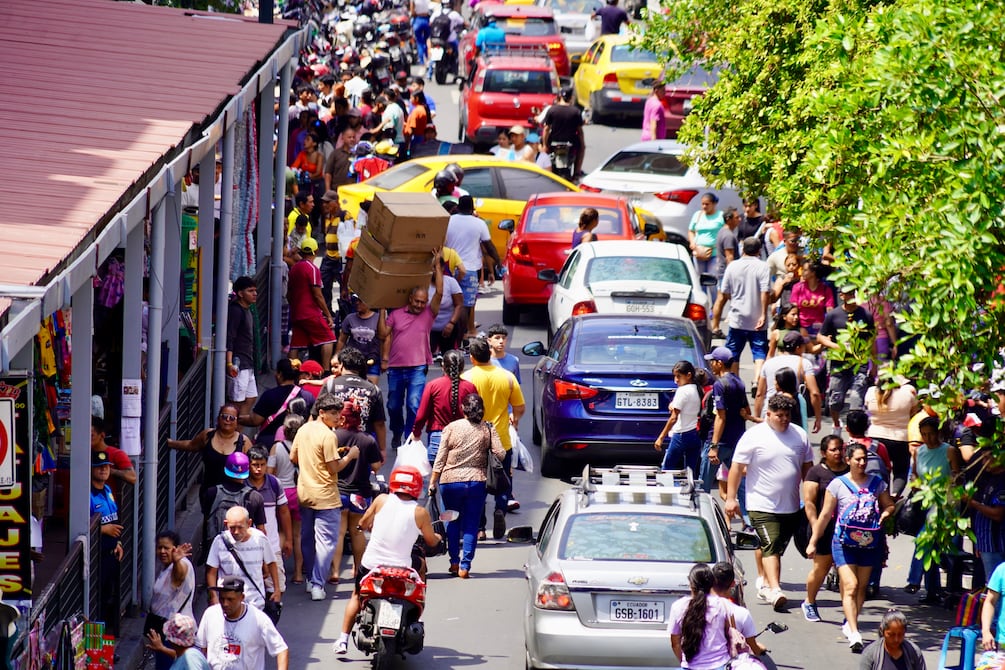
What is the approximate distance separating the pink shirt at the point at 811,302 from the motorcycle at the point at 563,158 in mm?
12041

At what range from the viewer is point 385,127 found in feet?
100

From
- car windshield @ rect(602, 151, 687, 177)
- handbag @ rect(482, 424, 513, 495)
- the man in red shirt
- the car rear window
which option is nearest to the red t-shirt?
the man in red shirt

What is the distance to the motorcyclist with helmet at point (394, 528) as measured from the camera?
1235cm

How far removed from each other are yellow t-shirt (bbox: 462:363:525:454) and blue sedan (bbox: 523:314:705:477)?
44.4 inches

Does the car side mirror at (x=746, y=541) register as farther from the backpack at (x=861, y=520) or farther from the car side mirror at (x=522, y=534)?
the car side mirror at (x=522, y=534)

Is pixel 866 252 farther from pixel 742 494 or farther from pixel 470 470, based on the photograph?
pixel 742 494

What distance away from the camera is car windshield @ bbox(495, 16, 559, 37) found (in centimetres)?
4081

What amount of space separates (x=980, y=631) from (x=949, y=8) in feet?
14.1

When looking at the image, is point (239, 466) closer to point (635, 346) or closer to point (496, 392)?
point (496, 392)

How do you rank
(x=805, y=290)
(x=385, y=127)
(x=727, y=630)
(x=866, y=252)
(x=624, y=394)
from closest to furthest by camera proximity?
1. (x=727, y=630)
2. (x=866, y=252)
3. (x=624, y=394)
4. (x=805, y=290)
5. (x=385, y=127)

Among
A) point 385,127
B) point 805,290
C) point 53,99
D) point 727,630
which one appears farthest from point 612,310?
point 385,127

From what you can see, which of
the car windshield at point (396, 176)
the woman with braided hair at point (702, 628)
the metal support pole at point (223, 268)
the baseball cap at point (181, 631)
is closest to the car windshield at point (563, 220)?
the car windshield at point (396, 176)

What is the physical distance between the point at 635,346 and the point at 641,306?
261 cm

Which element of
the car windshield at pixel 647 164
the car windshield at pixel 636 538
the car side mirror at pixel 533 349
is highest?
the car windshield at pixel 636 538
